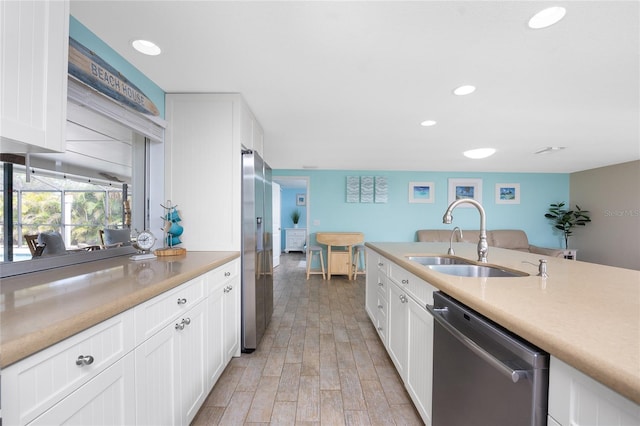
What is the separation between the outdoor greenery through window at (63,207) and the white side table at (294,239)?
6.91 m

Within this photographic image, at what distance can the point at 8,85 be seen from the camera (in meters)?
0.81

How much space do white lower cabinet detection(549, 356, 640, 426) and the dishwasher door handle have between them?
2.8 inches

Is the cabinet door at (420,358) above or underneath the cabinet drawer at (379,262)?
underneath

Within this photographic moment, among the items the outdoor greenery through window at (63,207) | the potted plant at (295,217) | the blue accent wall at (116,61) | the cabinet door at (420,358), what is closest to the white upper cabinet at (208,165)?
the blue accent wall at (116,61)

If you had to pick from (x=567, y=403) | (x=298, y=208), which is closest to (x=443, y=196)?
(x=298, y=208)

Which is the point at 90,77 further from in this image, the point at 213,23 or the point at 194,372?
the point at 194,372

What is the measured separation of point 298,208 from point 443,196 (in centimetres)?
477

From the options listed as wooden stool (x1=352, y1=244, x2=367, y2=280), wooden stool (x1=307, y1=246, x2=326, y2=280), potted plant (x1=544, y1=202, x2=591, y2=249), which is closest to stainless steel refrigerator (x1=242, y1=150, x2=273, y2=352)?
wooden stool (x1=307, y1=246, x2=326, y2=280)

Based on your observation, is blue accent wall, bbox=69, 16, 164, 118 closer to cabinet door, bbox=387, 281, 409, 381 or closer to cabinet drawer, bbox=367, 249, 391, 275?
cabinet drawer, bbox=367, 249, 391, 275

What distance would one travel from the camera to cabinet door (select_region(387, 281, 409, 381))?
1685mm

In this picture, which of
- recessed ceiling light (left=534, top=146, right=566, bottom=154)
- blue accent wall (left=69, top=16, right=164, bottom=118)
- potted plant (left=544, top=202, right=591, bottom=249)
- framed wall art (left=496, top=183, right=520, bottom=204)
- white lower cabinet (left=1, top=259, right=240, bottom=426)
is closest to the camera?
white lower cabinet (left=1, top=259, right=240, bottom=426)

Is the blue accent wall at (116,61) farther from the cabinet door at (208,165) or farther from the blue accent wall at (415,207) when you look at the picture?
the blue accent wall at (415,207)

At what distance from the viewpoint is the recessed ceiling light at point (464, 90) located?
206 cm

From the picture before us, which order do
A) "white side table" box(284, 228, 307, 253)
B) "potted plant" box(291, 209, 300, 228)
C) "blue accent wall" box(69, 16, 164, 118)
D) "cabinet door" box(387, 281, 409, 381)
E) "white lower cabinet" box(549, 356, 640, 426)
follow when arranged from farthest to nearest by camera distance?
"potted plant" box(291, 209, 300, 228) < "white side table" box(284, 228, 307, 253) < "cabinet door" box(387, 281, 409, 381) < "blue accent wall" box(69, 16, 164, 118) < "white lower cabinet" box(549, 356, 640, 426)
